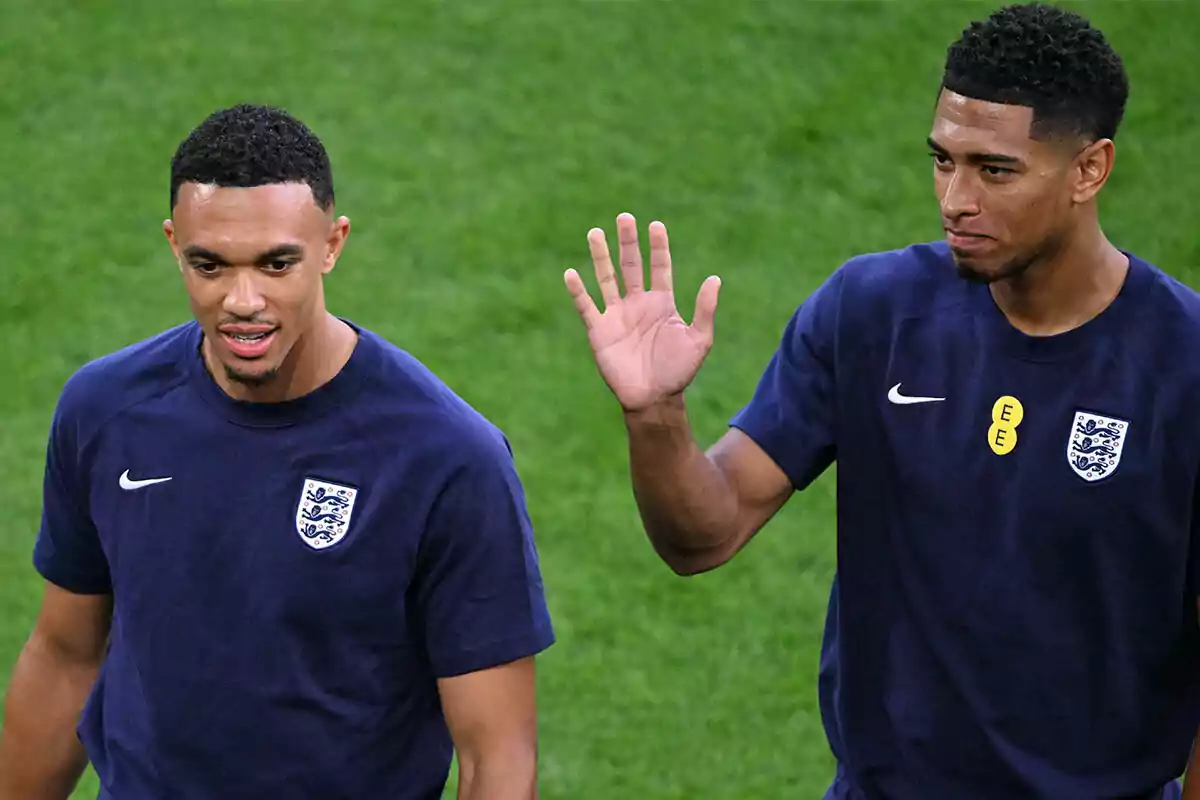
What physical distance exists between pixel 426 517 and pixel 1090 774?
1199mm

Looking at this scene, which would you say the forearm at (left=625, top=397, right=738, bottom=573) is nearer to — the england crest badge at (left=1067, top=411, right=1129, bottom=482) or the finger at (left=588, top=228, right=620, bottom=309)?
the finger at (left=588, top=228, right=620, bottom=309)

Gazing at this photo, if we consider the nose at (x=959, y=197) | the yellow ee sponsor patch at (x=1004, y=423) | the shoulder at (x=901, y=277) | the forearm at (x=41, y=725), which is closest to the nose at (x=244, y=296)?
the forearm at (x=41, y=725)

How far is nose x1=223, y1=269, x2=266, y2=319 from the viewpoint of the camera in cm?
329

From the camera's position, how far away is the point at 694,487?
11.3 ft

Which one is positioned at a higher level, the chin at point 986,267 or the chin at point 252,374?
the chin at point 986,267

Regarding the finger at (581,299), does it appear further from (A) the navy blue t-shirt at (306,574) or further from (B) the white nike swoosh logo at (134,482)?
(B) the white nike swoosh logo at (134,482)

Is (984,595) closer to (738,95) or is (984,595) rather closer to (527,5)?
(738,95)

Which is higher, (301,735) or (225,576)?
(225,576)

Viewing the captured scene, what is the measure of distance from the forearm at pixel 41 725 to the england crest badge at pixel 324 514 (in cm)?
62

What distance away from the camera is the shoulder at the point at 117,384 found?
347 centimetres

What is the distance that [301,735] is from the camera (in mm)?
3357

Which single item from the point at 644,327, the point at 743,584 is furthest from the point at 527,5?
the point at 644,327

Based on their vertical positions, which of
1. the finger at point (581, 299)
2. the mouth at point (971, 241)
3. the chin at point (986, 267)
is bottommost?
the finger at point (581, 299)

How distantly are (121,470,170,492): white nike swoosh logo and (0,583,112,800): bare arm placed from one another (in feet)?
0.99
